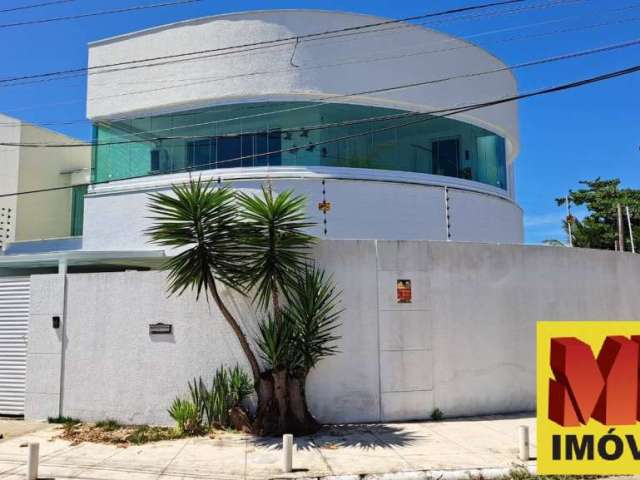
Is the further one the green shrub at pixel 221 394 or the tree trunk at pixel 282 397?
the green shrub at pixel 221 394

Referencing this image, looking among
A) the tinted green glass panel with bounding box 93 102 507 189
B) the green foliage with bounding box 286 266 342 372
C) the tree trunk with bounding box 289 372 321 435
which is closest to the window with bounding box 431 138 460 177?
the tinted green glass panel with bounding box 93 102 507 189

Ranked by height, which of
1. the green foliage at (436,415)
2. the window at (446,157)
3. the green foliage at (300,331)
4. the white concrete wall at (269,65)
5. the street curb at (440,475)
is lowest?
the street curb at (440,475)

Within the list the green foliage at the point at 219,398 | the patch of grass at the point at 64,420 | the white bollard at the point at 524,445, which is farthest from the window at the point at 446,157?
the patch of grass at the point at 64,420

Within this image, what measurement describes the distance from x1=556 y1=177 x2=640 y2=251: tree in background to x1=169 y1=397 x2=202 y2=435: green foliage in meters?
30.2

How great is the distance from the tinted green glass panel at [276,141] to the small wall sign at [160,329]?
5583 millimetres

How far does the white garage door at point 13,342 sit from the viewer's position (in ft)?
34.1

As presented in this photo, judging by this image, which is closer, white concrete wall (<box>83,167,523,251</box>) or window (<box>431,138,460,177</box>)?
white concrete wall (<box>83,167,523,251</box>)

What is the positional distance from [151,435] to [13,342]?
3763mm

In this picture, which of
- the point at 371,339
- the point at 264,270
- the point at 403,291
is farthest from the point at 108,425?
the point at 403,291

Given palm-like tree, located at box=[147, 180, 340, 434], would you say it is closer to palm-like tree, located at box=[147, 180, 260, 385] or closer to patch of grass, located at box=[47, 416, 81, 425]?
palm-like tree, located at box=[147, 180, 260, 385]

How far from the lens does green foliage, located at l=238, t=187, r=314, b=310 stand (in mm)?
8781

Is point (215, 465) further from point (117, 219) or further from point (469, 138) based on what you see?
point (469, 138)

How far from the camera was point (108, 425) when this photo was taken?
31.3 feet

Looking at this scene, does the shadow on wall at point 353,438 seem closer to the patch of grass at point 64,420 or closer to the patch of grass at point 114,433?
the patch of grass at point 114,433
